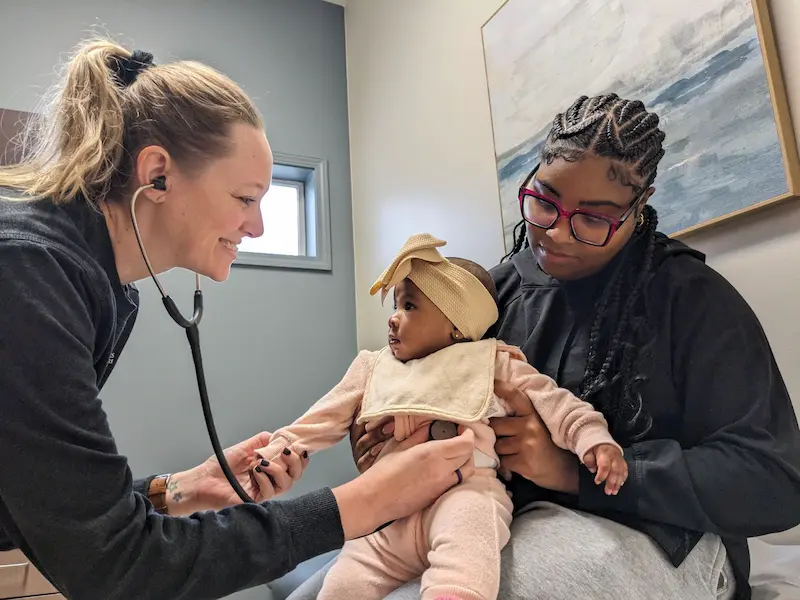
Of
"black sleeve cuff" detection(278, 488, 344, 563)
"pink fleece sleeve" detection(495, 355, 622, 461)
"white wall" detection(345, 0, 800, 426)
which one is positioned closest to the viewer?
"black sleeve cuff" detection(278, 488, 344, 563)

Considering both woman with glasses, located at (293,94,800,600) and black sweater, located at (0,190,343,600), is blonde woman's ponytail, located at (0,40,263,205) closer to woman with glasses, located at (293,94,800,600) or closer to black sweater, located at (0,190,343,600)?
black sweater, located at (0,190,343,600)

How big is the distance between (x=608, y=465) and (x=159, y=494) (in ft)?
2.91

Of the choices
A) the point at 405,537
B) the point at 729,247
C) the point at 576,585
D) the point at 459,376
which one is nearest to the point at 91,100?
the point at 459,376

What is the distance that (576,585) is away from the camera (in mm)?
841

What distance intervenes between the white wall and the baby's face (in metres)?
0.63

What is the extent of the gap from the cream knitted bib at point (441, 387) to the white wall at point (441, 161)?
567mm

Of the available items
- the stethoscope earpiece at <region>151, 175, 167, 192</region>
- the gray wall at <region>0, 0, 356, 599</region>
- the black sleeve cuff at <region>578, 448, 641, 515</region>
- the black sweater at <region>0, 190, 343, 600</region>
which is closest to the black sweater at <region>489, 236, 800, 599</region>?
the black sleeve cuff at <region>578, 448, 641, 515</region>

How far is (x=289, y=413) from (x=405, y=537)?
5.92 ft

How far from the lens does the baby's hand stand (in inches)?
35.3

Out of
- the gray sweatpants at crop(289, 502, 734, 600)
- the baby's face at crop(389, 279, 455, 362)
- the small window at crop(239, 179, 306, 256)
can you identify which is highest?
the small window at crop(239, 179, 306, 256)

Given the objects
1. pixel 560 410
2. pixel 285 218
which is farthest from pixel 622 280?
pixel 285 218

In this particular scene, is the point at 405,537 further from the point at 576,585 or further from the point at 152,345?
the point at 152,345

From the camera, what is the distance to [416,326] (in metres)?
1.16

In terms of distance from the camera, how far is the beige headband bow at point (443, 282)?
114 cm
